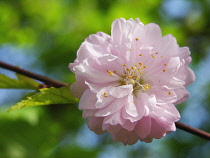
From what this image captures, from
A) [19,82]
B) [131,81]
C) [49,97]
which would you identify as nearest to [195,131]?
[131,81]

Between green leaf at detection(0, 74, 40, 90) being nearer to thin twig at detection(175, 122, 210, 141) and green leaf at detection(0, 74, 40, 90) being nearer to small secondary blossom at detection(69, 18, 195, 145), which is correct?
small secondary blossom at detection(69, 18, 195, 145)

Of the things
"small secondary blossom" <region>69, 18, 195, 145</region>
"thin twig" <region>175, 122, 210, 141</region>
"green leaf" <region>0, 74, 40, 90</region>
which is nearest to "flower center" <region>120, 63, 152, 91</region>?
"small secondary blossom" <region>69, 18, 195, 145</region>

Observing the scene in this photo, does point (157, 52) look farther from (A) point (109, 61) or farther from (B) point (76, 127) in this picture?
(B) point (76, 127)

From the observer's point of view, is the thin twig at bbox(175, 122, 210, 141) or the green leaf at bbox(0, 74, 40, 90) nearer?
the thin twig at bbox(175, 122, 210, 141)

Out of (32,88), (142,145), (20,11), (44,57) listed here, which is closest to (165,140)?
(142,145)

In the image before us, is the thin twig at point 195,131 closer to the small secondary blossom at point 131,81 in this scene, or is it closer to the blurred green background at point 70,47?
the small secondary blossom at point 131,81
